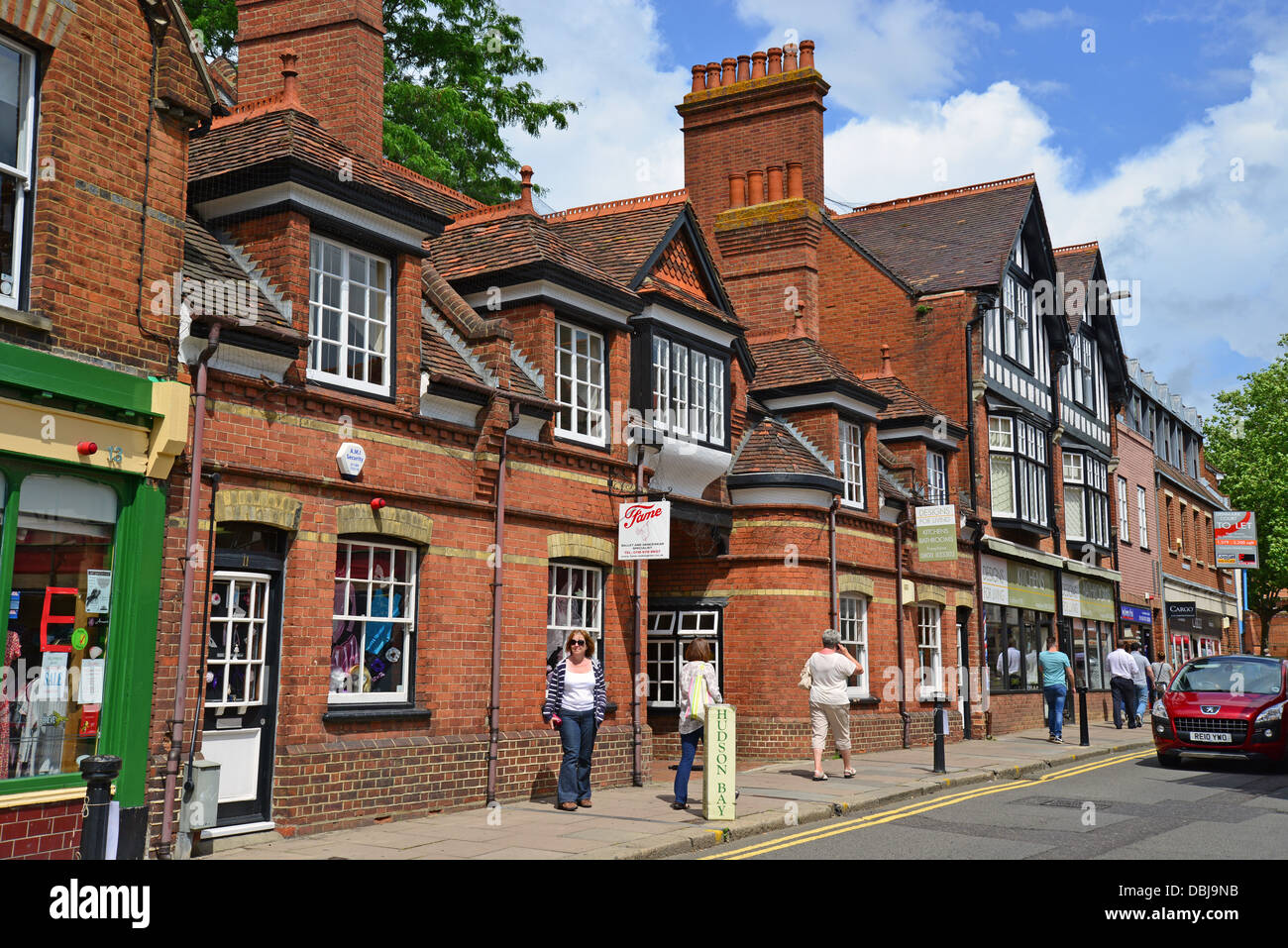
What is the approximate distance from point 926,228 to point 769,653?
598 inches

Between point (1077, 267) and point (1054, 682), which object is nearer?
point (1054, 682)

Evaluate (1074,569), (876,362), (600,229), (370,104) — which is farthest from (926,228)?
(370,104)

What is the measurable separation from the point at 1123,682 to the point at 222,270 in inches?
856

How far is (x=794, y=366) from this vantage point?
→ 69.1 ft

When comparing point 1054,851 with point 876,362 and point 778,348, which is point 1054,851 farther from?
point 876,362

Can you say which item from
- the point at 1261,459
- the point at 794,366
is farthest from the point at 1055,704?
the point at 1261,459

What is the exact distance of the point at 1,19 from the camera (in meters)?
8.80

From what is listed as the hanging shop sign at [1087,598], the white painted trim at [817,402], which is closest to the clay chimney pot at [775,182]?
the white painted trim at [817,402]

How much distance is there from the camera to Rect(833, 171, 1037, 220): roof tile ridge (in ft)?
98.6

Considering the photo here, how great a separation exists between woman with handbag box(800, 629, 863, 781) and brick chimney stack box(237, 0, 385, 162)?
8.23 meters

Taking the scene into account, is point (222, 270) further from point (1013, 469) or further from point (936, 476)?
point (1013, 469)

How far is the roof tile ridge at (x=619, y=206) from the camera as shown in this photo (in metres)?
18.4

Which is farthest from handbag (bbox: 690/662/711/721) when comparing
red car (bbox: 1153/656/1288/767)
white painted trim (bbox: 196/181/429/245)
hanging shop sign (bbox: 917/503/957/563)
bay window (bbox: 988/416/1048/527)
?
bay window (bbox: 988/416/1048/527)

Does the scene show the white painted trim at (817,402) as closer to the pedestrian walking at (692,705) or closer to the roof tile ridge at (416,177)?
the roof tile ridge at (416,177)
